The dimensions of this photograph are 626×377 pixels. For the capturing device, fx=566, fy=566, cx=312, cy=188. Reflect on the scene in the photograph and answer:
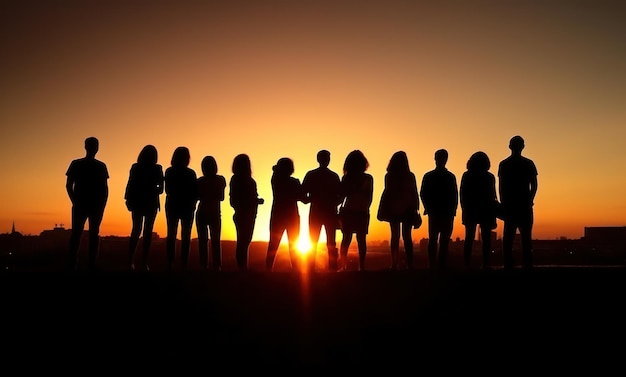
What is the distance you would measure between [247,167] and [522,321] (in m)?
5.80

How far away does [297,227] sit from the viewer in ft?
35.7

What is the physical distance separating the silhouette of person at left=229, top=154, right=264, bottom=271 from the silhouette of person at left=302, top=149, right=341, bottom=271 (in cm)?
101

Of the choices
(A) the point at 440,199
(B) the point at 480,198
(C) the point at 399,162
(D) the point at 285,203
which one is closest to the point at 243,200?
(D) the point at 285,203

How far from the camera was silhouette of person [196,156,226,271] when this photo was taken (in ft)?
35.8

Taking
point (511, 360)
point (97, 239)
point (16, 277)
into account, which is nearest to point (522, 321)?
point (511, 360)

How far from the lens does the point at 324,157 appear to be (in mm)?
10734

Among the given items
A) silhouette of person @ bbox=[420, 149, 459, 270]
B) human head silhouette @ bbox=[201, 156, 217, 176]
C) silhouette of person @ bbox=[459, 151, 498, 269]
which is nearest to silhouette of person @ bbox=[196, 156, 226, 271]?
human head silhouette @ bbox=[201, 156, 217, 176]

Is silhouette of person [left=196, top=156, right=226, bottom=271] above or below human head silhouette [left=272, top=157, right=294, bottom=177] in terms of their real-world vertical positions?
below

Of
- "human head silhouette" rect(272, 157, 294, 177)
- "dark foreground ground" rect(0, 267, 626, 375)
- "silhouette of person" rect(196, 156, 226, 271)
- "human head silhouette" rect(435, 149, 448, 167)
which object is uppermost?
"human head silhouette" rect(435, 149, 448, 167)

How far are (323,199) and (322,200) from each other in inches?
1.1

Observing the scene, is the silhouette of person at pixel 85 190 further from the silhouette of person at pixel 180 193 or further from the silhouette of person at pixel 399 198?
the silhouette of person at pixel 399 198

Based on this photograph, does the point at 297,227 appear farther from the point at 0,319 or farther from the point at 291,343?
the point at 0,319

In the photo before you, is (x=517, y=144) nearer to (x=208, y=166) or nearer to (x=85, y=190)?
(x=208, y=166)

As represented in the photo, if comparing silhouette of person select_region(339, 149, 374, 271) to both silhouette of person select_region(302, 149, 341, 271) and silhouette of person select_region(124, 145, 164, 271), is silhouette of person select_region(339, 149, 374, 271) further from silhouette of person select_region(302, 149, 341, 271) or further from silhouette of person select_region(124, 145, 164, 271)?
silhouette of person select_region(124, 145, 164, 271)
